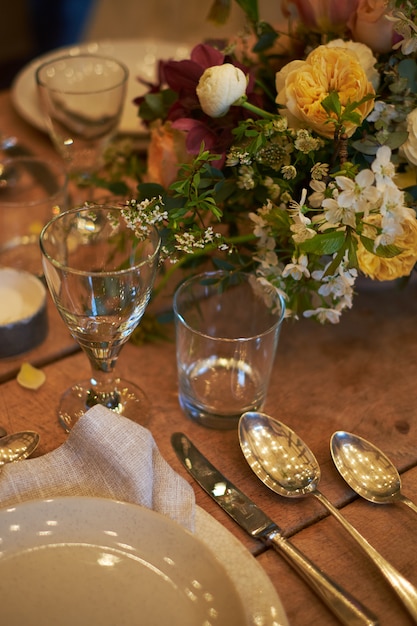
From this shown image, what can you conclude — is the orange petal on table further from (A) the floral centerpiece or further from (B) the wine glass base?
(A) the floral centerpiece

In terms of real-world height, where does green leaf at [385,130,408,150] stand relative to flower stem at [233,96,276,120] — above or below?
below

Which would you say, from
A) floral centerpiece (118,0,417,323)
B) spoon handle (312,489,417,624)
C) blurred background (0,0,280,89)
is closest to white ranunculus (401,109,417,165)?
floral centerpiece (118,0,417,323)

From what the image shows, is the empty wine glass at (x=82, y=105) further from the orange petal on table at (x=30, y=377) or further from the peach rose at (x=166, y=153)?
the orange petal on table at (x=30, y=377)

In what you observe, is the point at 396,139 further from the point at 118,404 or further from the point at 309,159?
the point at 118,404

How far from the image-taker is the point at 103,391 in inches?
32.2

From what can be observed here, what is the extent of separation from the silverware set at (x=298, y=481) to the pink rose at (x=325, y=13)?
465 millimetres

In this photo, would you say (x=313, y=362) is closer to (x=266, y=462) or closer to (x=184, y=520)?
(x=266, y=462)

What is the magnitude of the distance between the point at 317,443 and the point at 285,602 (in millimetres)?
204

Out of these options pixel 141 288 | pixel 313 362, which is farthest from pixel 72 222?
pixel 313 362

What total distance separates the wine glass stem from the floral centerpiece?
0.54ft

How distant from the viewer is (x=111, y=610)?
57 centimetres

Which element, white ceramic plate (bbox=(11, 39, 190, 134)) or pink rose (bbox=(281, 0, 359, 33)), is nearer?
pink rose (bbox=(281, 0, 359, 33))

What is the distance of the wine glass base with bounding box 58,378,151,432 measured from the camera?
79 centimetres

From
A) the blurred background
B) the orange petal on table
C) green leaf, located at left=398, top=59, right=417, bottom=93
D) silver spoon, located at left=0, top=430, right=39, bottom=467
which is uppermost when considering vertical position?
green leaf, located at left=398, top=59, right=417, bottom=93
